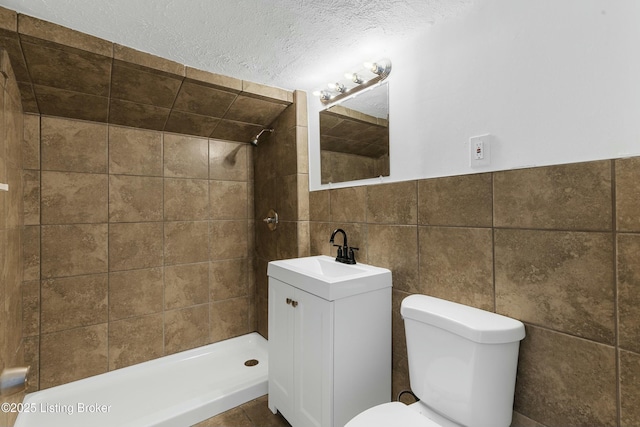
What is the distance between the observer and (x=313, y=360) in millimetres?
1356

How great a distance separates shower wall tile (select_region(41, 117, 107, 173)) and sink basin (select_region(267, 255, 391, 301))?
148 cm

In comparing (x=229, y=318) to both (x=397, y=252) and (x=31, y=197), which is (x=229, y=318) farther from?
(x=397, y=252)

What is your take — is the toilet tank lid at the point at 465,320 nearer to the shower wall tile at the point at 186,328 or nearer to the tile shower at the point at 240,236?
the tile shower at the point at 240,236

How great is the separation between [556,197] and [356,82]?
45.9 inches

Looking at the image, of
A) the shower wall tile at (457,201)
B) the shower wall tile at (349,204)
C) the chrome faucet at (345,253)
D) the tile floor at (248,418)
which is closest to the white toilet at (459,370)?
the shower wall tile at (457,201)

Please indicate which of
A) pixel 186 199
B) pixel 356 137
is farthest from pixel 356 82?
pixel 186 199

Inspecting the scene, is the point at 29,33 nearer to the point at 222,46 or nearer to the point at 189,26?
the point at 189,26

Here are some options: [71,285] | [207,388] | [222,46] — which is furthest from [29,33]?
[207,388]

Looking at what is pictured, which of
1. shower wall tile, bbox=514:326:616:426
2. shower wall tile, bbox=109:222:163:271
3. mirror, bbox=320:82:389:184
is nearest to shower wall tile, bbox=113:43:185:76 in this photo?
mirror, bbox=320:82:389:184

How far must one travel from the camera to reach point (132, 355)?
6.87 ft

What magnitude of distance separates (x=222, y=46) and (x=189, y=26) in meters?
0.19

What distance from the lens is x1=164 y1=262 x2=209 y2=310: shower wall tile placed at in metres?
2.25

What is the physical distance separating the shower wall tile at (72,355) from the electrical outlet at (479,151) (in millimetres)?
2521

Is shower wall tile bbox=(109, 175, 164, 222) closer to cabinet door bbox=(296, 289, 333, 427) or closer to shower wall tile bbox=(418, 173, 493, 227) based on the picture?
cabinet door bbox=(296, 289, 333, 427)
